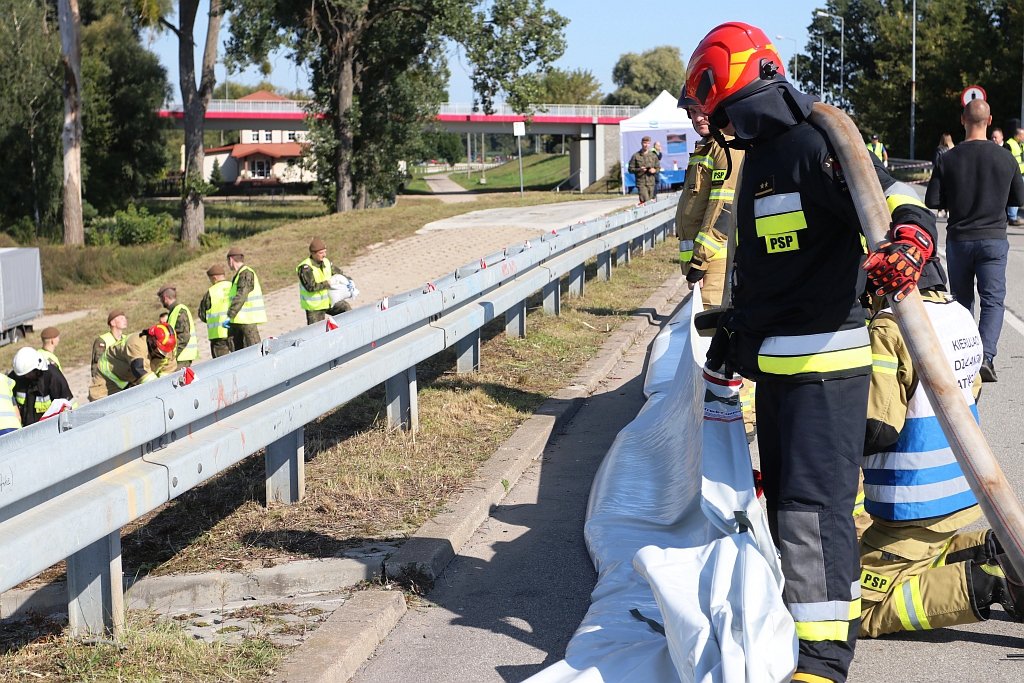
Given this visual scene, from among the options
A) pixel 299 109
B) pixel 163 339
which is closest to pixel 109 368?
pixel 163 339

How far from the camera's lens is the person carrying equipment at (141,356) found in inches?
494

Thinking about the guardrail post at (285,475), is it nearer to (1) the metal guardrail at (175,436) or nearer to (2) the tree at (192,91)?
(1) the metal guardrail at (175,436)

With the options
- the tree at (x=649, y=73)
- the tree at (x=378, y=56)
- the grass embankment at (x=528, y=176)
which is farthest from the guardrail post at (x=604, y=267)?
the tree at (x=649, y=73)

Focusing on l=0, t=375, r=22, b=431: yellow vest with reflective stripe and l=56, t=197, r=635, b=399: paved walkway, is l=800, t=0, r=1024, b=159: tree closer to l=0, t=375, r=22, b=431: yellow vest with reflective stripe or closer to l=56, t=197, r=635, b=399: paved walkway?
l=56, t=197, r=635, b=399: paved walkway

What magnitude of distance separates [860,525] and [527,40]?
1334 inches

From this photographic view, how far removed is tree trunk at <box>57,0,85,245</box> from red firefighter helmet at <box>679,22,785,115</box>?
37.4 metres

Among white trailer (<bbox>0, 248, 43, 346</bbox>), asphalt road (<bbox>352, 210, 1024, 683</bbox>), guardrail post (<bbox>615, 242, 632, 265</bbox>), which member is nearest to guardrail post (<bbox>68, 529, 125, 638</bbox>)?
asphalt road (<bbox>352, 210, 1024, 683</bbox>)

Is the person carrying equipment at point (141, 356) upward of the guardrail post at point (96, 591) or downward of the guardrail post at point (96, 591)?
downward

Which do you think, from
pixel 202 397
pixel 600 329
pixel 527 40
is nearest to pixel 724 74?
pixel 202 397

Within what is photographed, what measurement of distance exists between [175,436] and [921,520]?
265 centimetres

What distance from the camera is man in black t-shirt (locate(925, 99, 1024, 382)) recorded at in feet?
28.3

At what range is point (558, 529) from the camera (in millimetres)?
5727

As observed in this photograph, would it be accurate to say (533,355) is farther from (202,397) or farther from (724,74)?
(724,74)

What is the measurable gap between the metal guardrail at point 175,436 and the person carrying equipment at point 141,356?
5.57 metres
